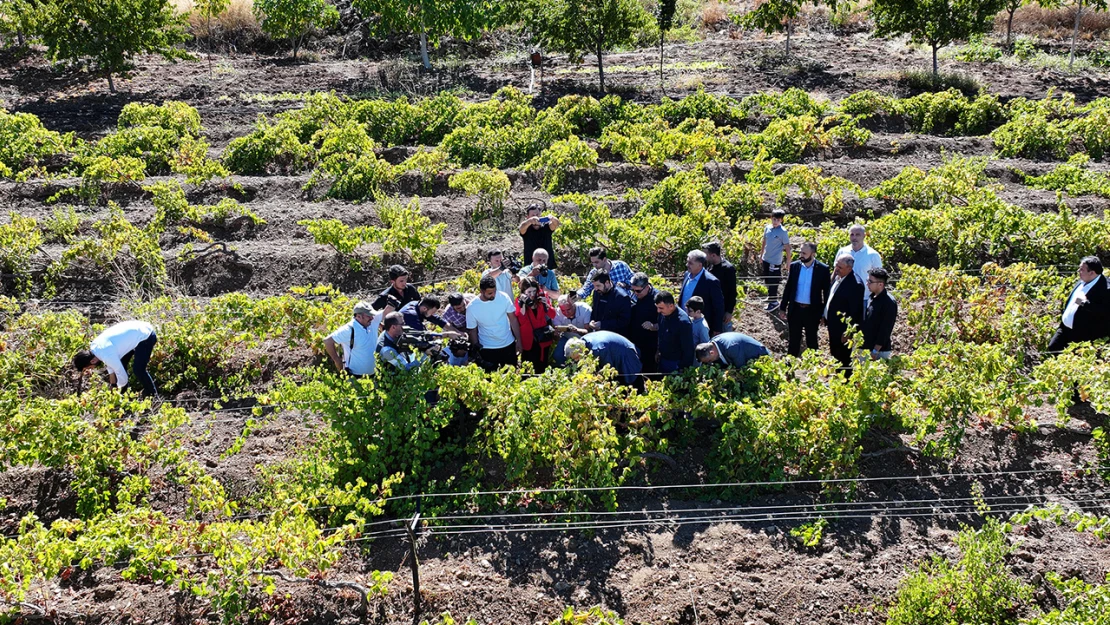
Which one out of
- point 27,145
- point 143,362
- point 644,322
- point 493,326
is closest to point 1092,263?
point 644,322

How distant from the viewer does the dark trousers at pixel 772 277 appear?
8.52m

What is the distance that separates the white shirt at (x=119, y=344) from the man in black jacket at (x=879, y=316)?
5670 millimetres

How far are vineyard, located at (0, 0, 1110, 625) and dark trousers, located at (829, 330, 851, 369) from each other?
0.27 meters

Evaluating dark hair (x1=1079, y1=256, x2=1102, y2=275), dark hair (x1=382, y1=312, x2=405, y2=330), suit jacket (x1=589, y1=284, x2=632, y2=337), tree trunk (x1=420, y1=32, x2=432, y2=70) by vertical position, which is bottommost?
suit jacket (x1=589, y1=284, x2=632, y2=337)

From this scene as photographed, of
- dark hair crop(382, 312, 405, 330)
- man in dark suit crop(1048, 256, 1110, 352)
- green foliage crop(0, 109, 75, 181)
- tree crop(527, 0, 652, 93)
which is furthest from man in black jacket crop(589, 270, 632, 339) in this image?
tree crop(527, 0, 652, 93)

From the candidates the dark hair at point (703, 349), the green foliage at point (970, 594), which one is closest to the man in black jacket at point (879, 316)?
the dark hair at point (703, 349)

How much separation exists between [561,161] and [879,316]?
6590 millimetres

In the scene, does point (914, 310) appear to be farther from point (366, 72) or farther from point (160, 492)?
point (366, 72)

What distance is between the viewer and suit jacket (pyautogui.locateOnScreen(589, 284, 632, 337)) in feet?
21.5

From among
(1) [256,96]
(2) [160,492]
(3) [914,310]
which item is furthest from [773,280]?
(1) [256,96]

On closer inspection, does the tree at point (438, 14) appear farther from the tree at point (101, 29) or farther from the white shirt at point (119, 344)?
the white shirt at point (119, 344)

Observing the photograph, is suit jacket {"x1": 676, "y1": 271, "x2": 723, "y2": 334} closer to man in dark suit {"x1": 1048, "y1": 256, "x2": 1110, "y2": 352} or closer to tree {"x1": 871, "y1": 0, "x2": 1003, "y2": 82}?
man in dark suit {"x1": 1048, "y1": 256, "x2": 1110, "y2": 352}

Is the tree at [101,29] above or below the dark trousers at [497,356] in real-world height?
above

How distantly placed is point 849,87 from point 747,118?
399cm
